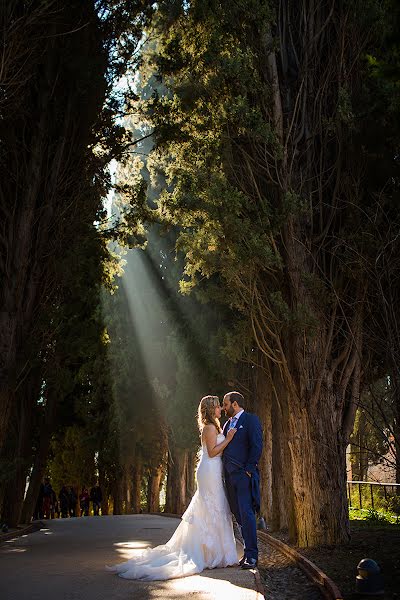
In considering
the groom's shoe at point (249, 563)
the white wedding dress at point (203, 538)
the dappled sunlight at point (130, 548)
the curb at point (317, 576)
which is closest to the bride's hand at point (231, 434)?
the white wedding dress at point (203, 538)

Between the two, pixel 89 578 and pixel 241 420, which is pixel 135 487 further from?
pixel 89 578

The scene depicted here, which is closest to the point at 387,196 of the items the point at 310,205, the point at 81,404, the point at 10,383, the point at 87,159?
the point at 310,205

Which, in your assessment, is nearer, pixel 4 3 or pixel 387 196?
pixel 4 3

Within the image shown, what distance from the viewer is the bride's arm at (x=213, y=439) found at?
949cm

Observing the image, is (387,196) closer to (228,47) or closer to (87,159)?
(228,47)

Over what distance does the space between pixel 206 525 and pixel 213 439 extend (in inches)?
38.8

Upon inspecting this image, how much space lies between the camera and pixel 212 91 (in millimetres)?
14375

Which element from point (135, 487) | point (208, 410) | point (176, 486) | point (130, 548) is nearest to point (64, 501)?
point (176, 486)

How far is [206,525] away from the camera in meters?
9.36

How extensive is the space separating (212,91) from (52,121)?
2.90 metres

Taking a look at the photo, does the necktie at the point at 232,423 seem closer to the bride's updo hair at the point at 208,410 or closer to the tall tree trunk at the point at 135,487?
the bride's updo hair at the point at 208,410

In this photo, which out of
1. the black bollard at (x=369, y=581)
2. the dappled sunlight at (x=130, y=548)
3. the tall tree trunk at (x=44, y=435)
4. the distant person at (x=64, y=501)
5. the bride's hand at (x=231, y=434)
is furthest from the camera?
the distant person at (x=64, y=501)

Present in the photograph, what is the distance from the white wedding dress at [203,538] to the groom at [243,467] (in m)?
0.15

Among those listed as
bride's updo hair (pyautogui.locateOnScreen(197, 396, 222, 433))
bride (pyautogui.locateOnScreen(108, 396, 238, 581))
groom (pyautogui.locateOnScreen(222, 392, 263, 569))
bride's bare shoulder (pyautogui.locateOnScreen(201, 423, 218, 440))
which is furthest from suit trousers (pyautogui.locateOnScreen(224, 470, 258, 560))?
bride's updo hair (pyautogui.locateOnScreen(197, 396, 222, 433))
